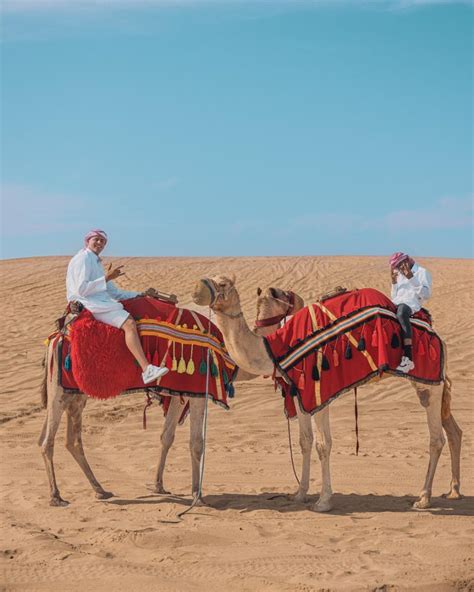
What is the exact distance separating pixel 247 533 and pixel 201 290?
79.4 inches

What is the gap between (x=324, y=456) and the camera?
7.48 m

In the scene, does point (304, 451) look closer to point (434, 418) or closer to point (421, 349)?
point (434, 418)

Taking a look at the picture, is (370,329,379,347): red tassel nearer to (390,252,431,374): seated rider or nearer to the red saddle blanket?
the red saddle blanket

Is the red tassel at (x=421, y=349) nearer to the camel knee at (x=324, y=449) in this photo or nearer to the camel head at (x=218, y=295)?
the camel knee at (x=324, y=449)

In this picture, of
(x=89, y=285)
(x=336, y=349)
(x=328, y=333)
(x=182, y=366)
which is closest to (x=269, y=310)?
(x=328, y=333)

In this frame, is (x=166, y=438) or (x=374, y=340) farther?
(x=166, y=438)

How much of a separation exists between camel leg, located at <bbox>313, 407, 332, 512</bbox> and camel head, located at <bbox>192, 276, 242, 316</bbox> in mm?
1368

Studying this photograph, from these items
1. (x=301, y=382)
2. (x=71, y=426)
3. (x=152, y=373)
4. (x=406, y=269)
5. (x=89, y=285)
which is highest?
(x=406, y=269)

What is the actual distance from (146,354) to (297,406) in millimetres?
1506

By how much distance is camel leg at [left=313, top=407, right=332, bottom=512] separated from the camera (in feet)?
24.2

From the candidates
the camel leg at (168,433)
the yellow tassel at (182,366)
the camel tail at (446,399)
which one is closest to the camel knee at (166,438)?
the camel leg at (168,433)

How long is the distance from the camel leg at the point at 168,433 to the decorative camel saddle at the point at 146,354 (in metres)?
0.76

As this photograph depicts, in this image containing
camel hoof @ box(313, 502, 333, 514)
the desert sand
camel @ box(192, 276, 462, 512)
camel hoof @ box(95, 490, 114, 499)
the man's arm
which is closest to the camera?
the desert sand

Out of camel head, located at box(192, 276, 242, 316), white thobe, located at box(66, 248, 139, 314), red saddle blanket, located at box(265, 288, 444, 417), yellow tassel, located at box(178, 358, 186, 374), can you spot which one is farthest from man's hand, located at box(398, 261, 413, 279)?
white thobe, located at box(66, 248, 139, 314)
